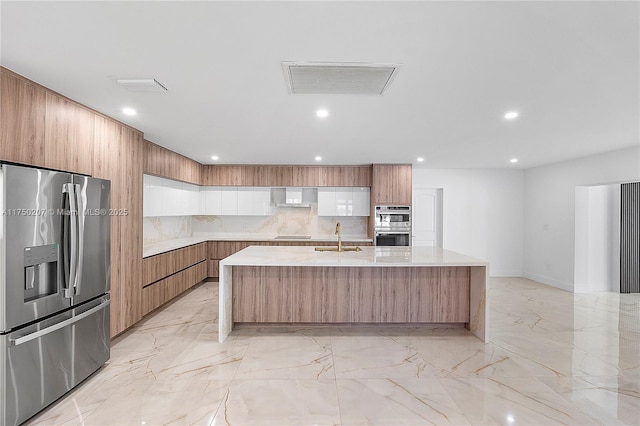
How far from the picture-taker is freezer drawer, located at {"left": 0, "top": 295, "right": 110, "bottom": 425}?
78.2 inches

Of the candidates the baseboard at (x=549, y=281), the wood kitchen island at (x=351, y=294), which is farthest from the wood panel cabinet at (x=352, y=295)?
the baseboard at (x=549, y=281)

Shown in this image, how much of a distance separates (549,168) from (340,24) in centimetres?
630

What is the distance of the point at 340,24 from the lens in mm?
1606

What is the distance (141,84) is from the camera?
236 cm

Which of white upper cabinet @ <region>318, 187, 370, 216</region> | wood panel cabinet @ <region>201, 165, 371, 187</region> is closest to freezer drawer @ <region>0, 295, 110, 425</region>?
wood panel cabinet @ <region>201, 165, 371, 187</region>

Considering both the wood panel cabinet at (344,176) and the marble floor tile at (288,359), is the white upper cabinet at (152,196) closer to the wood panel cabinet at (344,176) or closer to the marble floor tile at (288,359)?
the marble floor tile at (288,359)

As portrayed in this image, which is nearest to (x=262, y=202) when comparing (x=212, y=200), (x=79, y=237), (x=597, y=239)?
(x=212, y=200)

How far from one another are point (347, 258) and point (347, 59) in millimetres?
2123

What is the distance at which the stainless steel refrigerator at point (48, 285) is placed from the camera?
1.99m

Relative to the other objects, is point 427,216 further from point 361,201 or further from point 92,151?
point 92,151

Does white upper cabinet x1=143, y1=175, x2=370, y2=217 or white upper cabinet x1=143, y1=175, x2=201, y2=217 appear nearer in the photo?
white upper cabinet x1=143, y1=175, x2=201, y2=217

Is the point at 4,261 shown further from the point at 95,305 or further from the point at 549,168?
the point at 549,168

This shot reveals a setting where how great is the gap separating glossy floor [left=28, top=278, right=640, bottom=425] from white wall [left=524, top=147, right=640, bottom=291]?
205cm

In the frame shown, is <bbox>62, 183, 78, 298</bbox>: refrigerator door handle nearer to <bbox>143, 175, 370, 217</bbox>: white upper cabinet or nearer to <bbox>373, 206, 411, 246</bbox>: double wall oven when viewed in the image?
<bbox>143, 175, 370, 217</bbox>: white upper cabinet
